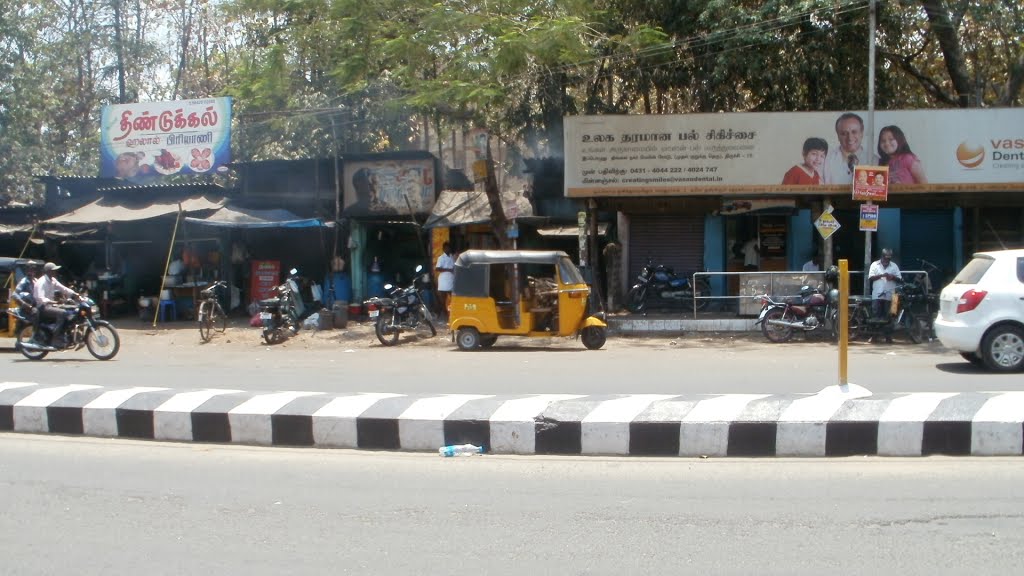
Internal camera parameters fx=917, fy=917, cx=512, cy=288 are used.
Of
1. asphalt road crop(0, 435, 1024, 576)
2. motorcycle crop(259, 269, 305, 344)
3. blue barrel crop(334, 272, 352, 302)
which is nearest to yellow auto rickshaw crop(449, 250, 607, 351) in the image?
motorcycle crop(259, 269, 305, 344)

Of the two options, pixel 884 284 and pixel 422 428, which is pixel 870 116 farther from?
pixel 422 428

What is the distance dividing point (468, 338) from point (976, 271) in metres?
8.03

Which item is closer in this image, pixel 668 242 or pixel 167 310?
pixel 167 310

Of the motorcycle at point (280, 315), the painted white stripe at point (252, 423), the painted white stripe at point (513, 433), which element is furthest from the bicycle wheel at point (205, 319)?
the painted white stripe at point (513, 433)

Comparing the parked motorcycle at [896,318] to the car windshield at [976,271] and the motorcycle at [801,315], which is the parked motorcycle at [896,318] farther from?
the car windshield at [976,271]

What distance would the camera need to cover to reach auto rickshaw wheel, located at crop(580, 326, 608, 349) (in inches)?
617

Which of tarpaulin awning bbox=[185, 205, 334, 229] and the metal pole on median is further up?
tarpaulin awning bbox=[185, 205, 334, 229]

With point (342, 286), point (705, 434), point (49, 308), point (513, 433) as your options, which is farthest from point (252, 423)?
point (342, 286)

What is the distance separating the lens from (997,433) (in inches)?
260

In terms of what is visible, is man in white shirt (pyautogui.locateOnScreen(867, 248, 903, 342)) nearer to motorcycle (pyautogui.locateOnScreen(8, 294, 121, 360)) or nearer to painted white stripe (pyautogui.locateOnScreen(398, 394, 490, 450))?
painted white stripe (pyautogui.locateOnScreen(398, 394, 490, 450))

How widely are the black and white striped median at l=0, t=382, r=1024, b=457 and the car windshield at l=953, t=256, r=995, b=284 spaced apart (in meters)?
4.34

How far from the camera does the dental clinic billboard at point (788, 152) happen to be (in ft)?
61.0

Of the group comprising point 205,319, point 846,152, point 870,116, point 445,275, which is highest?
point 870,116

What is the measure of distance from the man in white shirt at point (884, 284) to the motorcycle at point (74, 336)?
1276 cm
